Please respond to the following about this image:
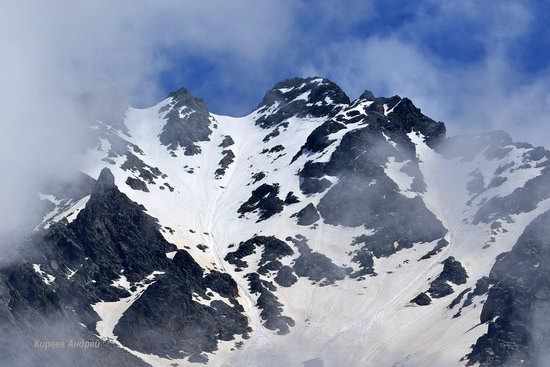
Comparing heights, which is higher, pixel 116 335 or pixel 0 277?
pixel 0 277

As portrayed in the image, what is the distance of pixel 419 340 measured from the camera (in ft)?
610

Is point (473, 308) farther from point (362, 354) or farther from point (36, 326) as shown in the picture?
point (36, 326)

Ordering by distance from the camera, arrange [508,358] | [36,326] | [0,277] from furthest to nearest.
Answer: [0,277] < [36,326] < [508,358]

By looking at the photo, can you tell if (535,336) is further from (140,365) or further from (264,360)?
(140,365)

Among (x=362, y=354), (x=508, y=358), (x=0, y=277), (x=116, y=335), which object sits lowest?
(x=508, y=358)

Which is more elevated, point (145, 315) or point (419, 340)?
point (145, 315)

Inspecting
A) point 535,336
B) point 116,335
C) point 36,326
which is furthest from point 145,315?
point 535,336

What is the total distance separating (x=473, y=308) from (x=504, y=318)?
73.2ft

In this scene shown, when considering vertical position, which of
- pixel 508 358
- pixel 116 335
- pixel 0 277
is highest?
pixel 0 277

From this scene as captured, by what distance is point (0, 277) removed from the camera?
19025cm

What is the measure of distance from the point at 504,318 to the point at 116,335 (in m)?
82.7

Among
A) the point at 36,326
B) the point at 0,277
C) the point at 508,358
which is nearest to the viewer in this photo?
the point at 508,358

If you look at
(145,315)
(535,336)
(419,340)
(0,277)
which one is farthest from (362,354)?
(0,277)

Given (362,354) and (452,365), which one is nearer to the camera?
(452,365)
